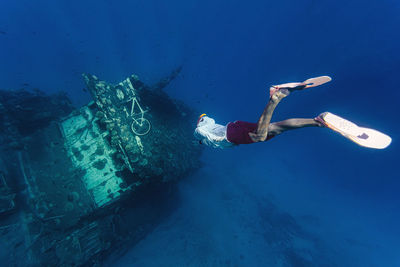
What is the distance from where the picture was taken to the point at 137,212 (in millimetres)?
7500

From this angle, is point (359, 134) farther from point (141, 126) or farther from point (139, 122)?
point (139, 122)

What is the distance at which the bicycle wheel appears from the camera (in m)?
5.73

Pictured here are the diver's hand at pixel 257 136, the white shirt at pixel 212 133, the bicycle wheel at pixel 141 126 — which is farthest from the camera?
the bicycle wheel at pixel 141 126

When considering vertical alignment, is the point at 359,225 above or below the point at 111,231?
below

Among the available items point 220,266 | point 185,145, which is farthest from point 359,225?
point 185,145

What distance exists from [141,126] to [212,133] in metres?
3.18

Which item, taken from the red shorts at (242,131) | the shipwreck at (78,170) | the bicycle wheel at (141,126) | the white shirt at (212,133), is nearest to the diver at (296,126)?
the red shorts at (242,131)

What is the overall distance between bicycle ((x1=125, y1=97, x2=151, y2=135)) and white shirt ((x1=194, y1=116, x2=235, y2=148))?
7.71ft

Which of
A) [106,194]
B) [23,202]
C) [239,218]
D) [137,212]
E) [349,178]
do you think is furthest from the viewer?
[349,178]

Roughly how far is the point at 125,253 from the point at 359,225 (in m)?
33.3

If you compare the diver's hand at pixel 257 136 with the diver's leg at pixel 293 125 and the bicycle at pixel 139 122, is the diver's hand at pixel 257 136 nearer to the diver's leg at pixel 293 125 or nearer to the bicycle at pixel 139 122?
the diver's leg at pixel 293 125

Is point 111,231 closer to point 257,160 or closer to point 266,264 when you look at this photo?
point 266,264

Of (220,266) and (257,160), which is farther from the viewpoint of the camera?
(257,160)

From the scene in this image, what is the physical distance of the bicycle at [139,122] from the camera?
227 inches
